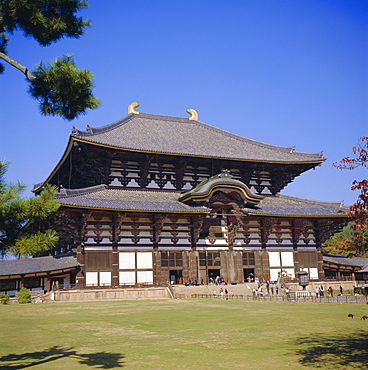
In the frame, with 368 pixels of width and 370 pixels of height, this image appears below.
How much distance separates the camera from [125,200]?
38594 mm

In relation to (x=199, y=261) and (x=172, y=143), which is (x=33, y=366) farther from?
(x=172, y=143)

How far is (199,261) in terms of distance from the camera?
135 feet

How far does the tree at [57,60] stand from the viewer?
9.60m

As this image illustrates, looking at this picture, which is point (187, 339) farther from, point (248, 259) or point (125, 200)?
point (248, 259)

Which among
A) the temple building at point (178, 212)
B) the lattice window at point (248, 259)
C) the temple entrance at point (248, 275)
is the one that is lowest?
the temple entrance at point (248, 275)

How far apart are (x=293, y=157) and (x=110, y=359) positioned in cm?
4044

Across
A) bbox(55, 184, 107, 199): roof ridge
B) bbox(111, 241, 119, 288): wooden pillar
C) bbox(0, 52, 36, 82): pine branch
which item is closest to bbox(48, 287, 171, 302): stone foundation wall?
bbox(111, 241, 119, 288): wooden pillar

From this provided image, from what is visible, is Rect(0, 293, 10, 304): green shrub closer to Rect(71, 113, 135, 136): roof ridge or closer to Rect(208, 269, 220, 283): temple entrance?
Rect(71, 113, 135, 136): roof ridge

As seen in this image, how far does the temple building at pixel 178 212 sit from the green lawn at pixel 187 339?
1331cm

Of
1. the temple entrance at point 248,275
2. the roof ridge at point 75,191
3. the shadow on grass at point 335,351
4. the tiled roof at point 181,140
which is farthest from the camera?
the tiled roof at point 181,140

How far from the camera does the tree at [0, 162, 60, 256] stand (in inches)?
359

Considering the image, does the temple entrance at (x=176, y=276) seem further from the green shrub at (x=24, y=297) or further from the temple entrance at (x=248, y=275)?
the green shrub at (x=24, y=297)

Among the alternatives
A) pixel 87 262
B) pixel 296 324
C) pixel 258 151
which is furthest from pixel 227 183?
pixel 296 324

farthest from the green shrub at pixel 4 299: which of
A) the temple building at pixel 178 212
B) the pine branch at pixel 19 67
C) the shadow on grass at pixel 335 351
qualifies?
the pine branch at pixel 19 67
